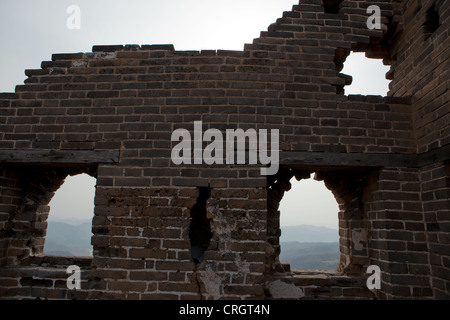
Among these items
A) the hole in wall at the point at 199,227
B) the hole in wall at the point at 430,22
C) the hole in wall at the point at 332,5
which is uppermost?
the hole in wall at the point at 332,5

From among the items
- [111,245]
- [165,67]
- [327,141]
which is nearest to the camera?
[111,245]

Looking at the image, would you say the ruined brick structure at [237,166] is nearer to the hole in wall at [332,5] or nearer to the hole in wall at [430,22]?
the hole in wall at [430,22]

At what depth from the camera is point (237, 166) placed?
10.6 feet

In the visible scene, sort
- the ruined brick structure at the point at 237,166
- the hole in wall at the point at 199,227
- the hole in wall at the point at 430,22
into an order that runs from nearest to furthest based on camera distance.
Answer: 1. the ruined brick structure at the point at 237,166
2. the hole in wall at the point at 430,22
3. the hole in wall at the point at 199,227

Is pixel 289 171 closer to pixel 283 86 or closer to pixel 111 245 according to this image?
pixel 283 86

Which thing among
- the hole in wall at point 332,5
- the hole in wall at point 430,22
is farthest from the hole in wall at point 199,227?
the hole in wall at point 430,22

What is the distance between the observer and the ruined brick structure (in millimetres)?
3045

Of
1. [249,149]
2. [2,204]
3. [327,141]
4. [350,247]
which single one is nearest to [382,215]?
[350,247]

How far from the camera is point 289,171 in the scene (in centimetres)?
368

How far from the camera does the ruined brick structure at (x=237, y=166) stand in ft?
9.99

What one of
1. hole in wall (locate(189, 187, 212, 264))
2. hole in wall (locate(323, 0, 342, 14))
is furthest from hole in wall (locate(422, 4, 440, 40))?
hole in wall (locate(189, 187, 212, 264))

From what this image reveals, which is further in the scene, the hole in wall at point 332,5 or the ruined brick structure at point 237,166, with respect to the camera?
the hole in wall at point 332,5

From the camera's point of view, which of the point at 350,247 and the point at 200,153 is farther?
the point at 350,247

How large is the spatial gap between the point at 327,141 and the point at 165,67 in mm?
2301
